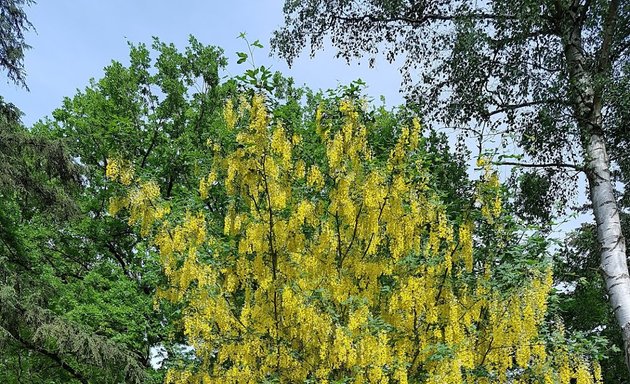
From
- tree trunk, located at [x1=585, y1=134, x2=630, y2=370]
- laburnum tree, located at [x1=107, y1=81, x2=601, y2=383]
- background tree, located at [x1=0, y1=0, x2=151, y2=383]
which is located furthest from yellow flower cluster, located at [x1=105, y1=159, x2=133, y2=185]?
Answer: tree trunk, located at [x1=585, y1=134, x2=630, y2=370]

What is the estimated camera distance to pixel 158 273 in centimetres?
942

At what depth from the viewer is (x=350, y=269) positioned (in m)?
5.57

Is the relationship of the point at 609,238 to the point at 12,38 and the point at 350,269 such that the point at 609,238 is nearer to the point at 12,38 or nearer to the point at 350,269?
the point at 350,269

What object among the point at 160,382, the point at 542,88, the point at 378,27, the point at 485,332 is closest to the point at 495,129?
the point at 542,88

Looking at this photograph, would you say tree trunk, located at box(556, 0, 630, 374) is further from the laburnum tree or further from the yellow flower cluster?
the yellow flower cluster

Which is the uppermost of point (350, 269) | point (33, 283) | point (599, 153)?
point (599, 153)

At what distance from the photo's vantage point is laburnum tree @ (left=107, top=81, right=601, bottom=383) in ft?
15.7

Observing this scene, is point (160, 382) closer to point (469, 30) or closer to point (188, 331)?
point (188, 331)

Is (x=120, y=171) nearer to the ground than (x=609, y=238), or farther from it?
farther from it

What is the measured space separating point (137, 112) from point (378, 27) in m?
6.90

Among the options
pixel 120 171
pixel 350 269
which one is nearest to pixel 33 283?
pixel 120 171

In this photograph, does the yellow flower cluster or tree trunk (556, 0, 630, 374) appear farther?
the yellow flower cluster

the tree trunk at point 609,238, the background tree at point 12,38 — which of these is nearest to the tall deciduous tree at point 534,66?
the tree trunk at point 609,238

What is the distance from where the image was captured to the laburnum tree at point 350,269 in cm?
479
